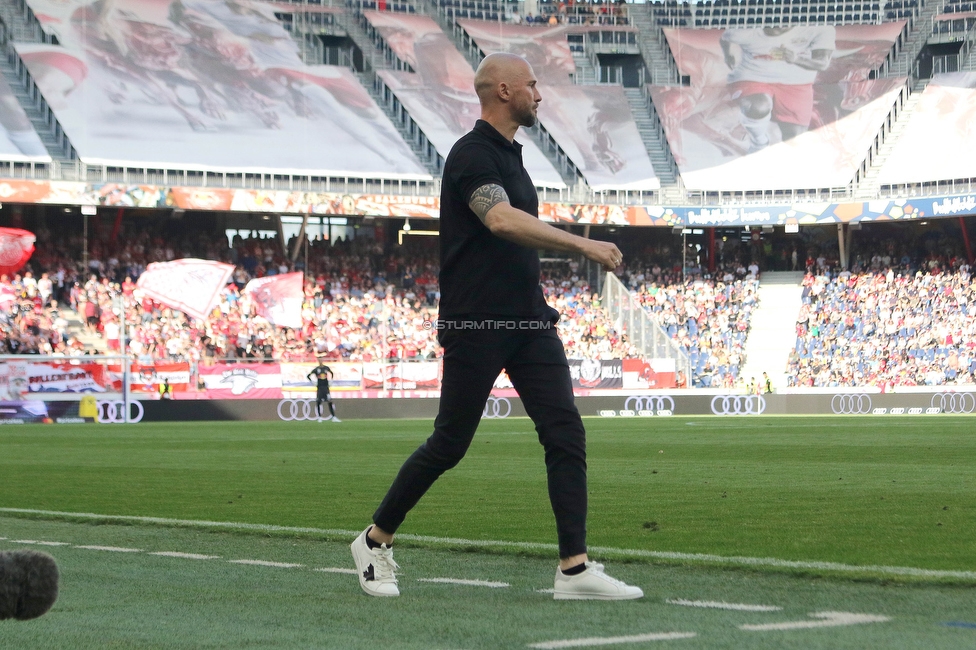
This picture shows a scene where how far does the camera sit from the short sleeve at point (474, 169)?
523 cm

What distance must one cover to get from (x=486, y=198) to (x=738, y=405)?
33.7 meters

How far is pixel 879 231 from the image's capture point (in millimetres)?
48438

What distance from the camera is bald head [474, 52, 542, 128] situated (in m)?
5.44

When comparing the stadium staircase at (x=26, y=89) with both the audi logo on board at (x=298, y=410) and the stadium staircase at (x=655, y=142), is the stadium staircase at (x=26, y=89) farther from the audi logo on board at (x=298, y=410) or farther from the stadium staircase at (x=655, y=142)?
the stadium staircase at (x=655, y=142)

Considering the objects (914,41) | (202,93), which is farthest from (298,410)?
(914,41)

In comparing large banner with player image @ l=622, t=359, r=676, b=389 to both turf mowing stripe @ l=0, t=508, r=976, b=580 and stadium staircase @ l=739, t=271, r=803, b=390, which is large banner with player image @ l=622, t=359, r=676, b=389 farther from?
turf mowing stripe @ l=0, t=508, r=976, b=580

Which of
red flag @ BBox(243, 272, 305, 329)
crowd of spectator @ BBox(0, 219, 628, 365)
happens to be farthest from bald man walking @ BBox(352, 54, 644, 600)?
red flag @ BBox(243, 272, 305, 329)

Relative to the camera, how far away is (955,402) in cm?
3759

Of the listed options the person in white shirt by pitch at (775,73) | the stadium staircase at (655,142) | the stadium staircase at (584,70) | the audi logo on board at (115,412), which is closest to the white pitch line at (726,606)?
the audi logo on board at (115,412)

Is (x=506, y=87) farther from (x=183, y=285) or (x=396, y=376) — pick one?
(x=183, y=285)

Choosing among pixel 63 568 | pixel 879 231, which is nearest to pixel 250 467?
pixel 63 568

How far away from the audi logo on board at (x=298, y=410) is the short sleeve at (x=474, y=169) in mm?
29719

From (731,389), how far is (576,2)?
20.5 m

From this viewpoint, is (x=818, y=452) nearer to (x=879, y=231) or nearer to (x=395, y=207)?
(x=395, y=207)
